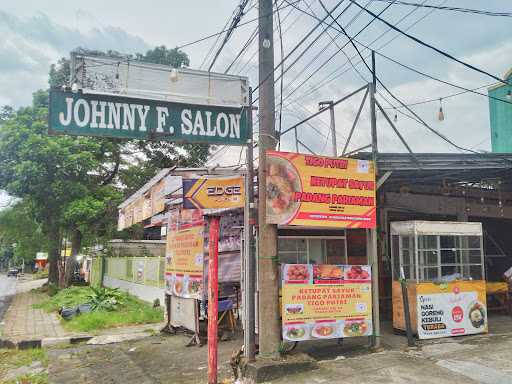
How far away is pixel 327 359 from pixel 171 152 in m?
20.6

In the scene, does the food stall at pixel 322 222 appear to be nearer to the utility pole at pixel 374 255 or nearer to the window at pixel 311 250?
the utility pole at pixel 374 255

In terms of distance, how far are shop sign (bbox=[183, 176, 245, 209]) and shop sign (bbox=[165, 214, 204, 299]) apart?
2.27 metres

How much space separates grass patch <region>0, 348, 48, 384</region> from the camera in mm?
7624

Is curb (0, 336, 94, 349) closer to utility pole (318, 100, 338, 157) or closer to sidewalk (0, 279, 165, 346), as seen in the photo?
sidewalk (0, 279, 165, 346)

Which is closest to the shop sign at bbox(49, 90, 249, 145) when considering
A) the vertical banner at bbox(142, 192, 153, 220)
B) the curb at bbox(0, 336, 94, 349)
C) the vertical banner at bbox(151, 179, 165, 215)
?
the vertical banner at bbox(151, 179, 165, 215)

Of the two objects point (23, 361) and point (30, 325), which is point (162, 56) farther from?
point (23, 361)

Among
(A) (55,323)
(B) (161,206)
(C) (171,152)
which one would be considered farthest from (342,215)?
(C) (171,152)

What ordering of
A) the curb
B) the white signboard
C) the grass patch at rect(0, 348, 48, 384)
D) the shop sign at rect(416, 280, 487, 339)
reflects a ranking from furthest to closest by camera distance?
the curb < the white signboard < the shop sign at rect(416, 280, 487, 339) < the grass patch at rect(0, 348, 48, 384)

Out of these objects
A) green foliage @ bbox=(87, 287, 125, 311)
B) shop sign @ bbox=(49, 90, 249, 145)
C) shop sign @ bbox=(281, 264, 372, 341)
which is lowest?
green foliage @ bbox=(87, 287, 125, 311)

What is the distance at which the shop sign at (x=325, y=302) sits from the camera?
296 inches

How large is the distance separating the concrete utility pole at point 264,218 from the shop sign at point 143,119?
39 cm

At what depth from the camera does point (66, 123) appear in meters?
6.47

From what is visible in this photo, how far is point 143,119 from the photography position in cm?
692

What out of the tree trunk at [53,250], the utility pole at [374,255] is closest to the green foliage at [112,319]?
the utility pole at [374,255]
